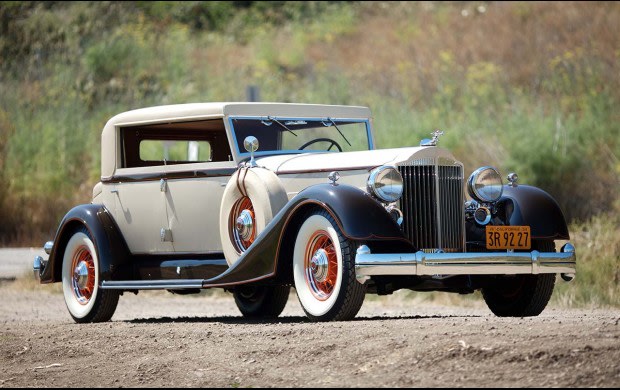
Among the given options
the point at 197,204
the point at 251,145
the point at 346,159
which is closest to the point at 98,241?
the point at 197,204

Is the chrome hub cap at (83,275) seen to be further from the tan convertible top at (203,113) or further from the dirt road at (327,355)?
the dirt road at (327,355)

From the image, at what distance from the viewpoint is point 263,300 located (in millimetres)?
10617

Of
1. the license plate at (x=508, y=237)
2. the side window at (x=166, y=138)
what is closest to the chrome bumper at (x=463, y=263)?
the license plate at (x=508, y=237)

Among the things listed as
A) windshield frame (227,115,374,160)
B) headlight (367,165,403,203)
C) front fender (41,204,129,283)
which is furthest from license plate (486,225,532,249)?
front fender (41,204,129,283)

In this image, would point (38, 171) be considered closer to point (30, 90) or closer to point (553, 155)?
point (30, 90)

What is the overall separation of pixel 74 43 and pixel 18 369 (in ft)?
79.9

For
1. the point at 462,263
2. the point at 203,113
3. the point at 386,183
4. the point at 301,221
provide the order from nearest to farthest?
the point at 462,263 → the point at 386,183 → the point at 301,221 → the point at 203,113

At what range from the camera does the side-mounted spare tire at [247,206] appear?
8.62m

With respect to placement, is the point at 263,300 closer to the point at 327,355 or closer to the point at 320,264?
the point at 320,264

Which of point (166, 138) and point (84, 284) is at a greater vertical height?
point (166, 138)

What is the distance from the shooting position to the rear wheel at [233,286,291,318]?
1057 cm

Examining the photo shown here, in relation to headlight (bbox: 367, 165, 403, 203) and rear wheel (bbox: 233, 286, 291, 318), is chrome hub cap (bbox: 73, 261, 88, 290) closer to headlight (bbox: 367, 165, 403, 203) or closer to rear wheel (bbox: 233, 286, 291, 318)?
rear wheel (bbox: 233, 286, 291, 318)

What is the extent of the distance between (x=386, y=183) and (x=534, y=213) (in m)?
1.40

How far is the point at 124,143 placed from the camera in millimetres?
10391
